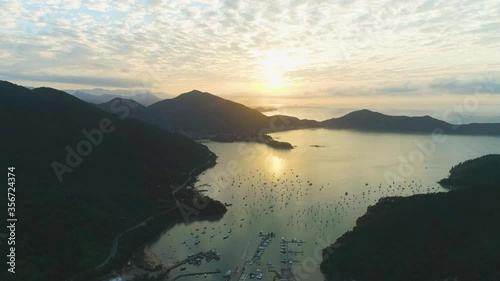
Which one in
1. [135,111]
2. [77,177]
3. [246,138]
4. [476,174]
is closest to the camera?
[77,177]

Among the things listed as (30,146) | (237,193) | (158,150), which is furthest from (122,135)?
(237,193)

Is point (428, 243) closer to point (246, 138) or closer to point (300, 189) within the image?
point (300, 189)

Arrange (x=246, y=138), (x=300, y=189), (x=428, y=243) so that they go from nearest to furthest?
(x=428, y=243)
(x=300, y=189)
(x=246, y=138)

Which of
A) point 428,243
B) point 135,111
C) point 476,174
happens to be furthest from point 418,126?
point 428,243

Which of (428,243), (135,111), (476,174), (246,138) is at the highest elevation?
(135,111)

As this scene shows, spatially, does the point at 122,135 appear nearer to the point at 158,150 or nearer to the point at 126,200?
the point at 158,150
